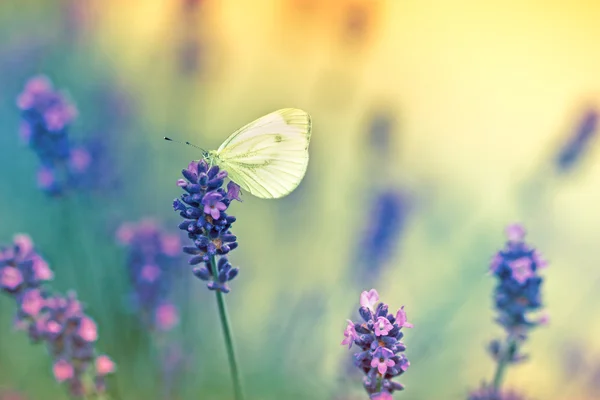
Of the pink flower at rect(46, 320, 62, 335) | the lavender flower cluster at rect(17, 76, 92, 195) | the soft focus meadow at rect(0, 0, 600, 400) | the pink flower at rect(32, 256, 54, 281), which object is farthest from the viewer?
the lavender flower cluster at rect(17, 76, 92, 195)

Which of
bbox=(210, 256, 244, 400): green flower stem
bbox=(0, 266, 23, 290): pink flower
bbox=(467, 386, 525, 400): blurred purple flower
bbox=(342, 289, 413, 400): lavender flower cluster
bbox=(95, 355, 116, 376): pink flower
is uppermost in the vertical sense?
bbox=(0, 266, 23, 290): pink flower

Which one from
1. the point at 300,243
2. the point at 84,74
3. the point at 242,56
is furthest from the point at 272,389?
the point at 242,56

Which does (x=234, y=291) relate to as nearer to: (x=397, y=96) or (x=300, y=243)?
(x=300, y=243)

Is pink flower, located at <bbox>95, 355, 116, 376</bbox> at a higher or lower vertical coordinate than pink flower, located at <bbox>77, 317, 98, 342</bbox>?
lower

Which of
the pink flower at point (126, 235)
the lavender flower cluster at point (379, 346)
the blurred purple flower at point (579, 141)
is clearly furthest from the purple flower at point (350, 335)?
the blurred purple flower at point (579, 141)

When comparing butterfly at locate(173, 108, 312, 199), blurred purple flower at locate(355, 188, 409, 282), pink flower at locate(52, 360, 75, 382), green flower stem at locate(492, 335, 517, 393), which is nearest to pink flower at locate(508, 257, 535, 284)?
green flower stem at locate(492, 335, 517, 393)

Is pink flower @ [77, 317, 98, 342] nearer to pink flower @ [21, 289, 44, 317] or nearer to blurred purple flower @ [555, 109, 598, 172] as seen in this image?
pink flower @ [21, 289, 44, 317]
